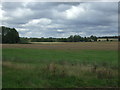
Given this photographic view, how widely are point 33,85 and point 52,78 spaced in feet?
3.31

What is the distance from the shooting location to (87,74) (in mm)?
6863

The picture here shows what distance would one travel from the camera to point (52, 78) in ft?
19.8

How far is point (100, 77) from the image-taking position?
6531mm

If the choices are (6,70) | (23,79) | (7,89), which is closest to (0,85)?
(7,89)

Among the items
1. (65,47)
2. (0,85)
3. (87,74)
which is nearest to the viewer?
(0,85)

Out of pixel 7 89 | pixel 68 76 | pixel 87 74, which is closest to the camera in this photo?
pixel 7 89

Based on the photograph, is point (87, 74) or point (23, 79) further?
point (87, 74)

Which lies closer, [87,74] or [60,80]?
[60,80]

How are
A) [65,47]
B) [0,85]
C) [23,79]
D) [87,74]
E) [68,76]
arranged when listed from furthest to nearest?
[65,47]
[87,74]
[68,76]
[23,79]
[0,85]

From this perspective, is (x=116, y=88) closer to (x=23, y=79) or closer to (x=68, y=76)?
(x=68, y=76)

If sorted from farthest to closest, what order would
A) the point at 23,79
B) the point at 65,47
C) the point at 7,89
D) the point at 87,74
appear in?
the point at 65,47
the point at 87,74
the point at 23,79
the point at 7,89

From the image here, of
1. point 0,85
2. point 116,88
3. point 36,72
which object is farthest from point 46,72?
point 116,88

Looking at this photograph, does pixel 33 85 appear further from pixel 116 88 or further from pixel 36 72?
pixel 116 88

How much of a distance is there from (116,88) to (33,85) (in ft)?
8.91
